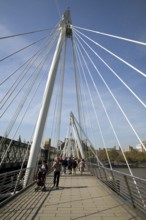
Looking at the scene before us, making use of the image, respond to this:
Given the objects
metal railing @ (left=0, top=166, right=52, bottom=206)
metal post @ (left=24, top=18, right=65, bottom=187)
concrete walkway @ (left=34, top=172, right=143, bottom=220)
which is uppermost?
metal post @ (left=24, top=18, right=65, bottom=187)

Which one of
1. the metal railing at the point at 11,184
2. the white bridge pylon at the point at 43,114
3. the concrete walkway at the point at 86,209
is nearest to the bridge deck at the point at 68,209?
the concrete walkway at the point at 86,209

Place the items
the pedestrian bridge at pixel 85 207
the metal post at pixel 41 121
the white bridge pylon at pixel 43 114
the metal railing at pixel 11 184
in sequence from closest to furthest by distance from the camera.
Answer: the pedestrian bridge at pixel 85 207, the metal railing at pixel 11 184, the metal post at pixel 41 121, the white bridge pylon at pixel 43 114

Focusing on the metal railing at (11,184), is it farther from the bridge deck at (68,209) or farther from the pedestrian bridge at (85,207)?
the bridge deck at (68,209)

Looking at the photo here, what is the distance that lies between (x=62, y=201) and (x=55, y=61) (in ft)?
29.1

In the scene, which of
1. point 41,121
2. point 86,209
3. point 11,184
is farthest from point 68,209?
point 41,121

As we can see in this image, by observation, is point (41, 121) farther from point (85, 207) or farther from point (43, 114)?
point (85, 207)

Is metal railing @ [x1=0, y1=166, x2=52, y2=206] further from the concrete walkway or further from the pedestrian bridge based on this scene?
the concrete walkway

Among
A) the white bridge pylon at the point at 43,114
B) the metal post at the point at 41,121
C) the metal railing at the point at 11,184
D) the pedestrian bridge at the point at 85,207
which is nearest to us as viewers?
the pedestrian bridge at the point at 85,207

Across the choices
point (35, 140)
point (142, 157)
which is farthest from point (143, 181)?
point (142, 157)

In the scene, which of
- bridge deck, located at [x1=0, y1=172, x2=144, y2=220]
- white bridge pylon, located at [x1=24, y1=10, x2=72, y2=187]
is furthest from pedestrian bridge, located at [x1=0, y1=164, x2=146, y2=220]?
white bridge pylon, located at [x1=24, y1=10, x2=72, y2=187]

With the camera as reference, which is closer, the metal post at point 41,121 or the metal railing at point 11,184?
the metal railing at point 11,184

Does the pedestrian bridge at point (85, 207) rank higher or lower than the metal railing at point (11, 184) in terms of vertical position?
lower

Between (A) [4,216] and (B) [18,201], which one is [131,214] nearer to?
(A) [4,216]

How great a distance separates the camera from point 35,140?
12461 mm
